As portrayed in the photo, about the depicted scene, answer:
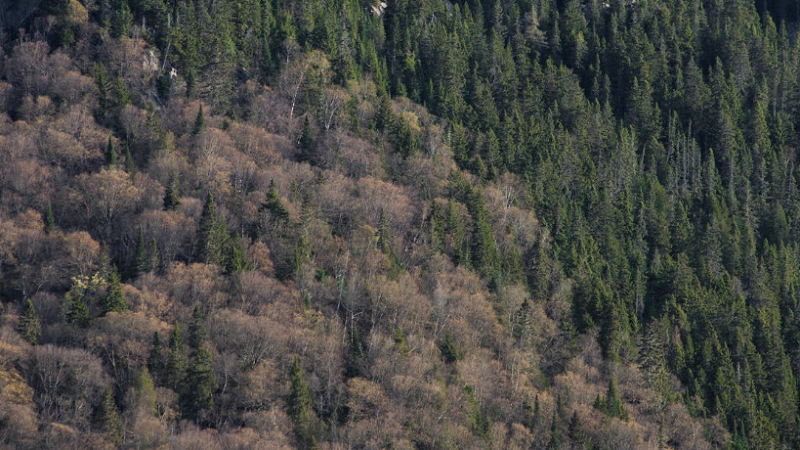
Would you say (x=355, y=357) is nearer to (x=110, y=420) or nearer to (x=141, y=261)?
(x=141, y=261)

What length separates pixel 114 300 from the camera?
3789 inches

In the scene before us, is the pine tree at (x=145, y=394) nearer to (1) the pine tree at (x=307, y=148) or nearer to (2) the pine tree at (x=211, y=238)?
(2) the pine tree at (x=211, y=238)

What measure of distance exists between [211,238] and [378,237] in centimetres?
1905

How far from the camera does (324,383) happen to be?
322 ft

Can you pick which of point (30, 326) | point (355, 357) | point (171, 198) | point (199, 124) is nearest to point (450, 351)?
point (355, 357)

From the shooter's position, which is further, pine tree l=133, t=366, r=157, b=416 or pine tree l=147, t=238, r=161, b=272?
→ pine tree l=147, t=238, r=161, b=272

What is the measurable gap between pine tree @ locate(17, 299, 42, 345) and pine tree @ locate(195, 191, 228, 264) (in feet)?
59.7

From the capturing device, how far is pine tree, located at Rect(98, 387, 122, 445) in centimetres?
8406

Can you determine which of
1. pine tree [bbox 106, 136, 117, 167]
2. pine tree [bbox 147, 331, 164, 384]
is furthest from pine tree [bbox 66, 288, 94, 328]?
pine tree [bbox 106, 136, 117, 167]

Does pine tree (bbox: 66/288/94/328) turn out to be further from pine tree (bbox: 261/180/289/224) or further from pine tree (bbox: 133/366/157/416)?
pine tree (bbox: 261/180/289/224)

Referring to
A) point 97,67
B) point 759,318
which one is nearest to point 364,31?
point 97,67

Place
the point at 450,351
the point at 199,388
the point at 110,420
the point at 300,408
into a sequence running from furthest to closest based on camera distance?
the point at 450,351
the point at 300,408
the point at 199,388
the point at 110,420

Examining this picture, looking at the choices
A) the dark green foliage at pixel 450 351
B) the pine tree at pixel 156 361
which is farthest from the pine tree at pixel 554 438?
the pine tree at pixel 156 361

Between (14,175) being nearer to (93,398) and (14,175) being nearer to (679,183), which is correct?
(93,398)
